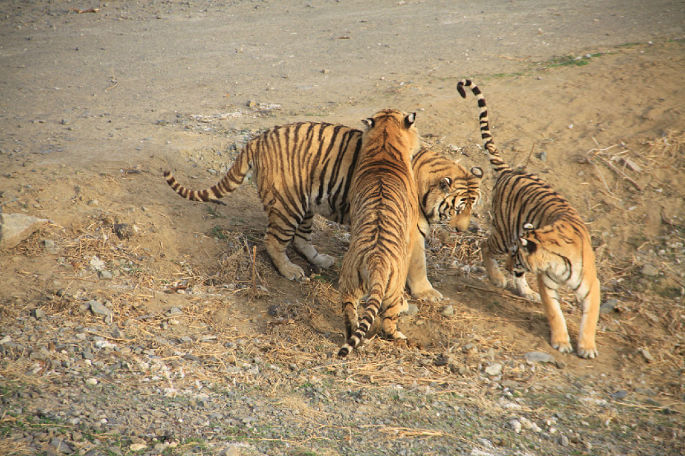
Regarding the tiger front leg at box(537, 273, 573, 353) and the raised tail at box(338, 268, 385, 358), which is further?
the tiger front leg at box(537, 273, 573, 353)

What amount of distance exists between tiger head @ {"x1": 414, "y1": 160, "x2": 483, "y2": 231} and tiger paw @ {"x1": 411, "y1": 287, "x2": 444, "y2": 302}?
1.96 ft

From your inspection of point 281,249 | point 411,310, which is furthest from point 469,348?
point 281,249

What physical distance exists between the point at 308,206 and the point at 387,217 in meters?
1.07

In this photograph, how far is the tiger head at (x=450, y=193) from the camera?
197 inches

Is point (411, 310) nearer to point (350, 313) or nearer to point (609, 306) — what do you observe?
point (350, 313)

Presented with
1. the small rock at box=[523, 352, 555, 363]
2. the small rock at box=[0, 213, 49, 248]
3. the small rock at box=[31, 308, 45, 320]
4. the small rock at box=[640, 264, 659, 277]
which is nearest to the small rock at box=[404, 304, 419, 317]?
the small rock at box=[523, 352, 555, 363]

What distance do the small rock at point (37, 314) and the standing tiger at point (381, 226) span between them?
2.03m

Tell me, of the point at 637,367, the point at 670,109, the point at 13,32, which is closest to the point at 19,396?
the point at 637,367

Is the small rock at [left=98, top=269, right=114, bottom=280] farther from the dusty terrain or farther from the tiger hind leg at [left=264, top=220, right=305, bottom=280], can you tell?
the tiger hind leg at [left=264, top=220, right=305, bottom=280]

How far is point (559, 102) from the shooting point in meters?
7.43

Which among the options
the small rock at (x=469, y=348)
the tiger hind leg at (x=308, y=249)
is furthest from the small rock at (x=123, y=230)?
the small rock at (x=469, y=348)

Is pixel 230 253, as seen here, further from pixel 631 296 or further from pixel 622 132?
pixel 622 132

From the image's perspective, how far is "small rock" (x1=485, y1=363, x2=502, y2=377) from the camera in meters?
4.12

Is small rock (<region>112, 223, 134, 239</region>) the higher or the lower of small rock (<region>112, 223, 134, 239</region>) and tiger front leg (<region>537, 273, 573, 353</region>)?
the higher
